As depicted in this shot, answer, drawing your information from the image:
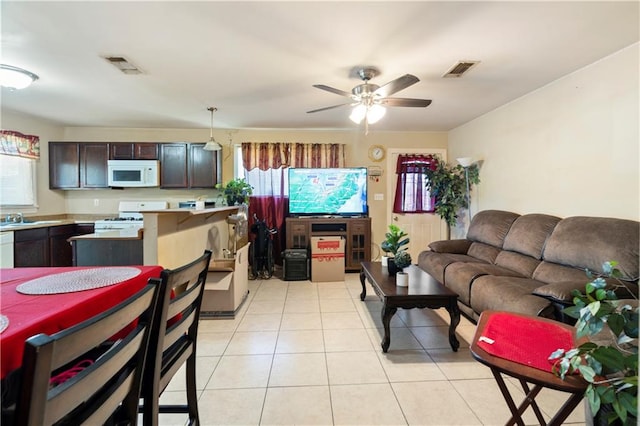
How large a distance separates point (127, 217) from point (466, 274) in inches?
195

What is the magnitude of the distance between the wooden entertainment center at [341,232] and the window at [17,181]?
12.5 ft

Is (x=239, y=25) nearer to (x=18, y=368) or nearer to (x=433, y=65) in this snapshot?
(x=433, y=65)

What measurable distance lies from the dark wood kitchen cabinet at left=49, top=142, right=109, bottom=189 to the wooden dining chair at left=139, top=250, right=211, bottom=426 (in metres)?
4.37

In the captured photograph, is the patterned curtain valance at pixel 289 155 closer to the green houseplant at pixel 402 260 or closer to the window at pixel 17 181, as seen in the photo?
the green houseplant at pixel 402 260

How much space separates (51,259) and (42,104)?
2.05 metres

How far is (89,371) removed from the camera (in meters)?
0.68

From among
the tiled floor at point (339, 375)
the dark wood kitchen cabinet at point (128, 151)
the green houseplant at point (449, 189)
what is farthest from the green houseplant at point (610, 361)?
the dark wood kitchen cabinet at point (128, 151)

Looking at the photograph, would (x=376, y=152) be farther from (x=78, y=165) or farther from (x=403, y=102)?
(x=78, y=165)

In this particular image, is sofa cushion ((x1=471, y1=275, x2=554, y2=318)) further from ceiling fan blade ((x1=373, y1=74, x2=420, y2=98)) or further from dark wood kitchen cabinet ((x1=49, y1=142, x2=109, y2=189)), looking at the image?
dark wood kitchen cabinet ((x1=49, y1=142, x2=109, y2=189))

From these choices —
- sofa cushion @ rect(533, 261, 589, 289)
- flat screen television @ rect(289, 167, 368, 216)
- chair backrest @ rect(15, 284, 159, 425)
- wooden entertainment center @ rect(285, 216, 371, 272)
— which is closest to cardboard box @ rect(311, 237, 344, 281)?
wooden entertainment center @ rect(285, 216, 371, 272)

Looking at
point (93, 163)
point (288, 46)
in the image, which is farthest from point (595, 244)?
point (93, 163)

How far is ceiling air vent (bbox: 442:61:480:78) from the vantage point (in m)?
2.56

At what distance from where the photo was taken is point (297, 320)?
3021mm

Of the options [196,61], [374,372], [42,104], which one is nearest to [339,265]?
[374,372]
